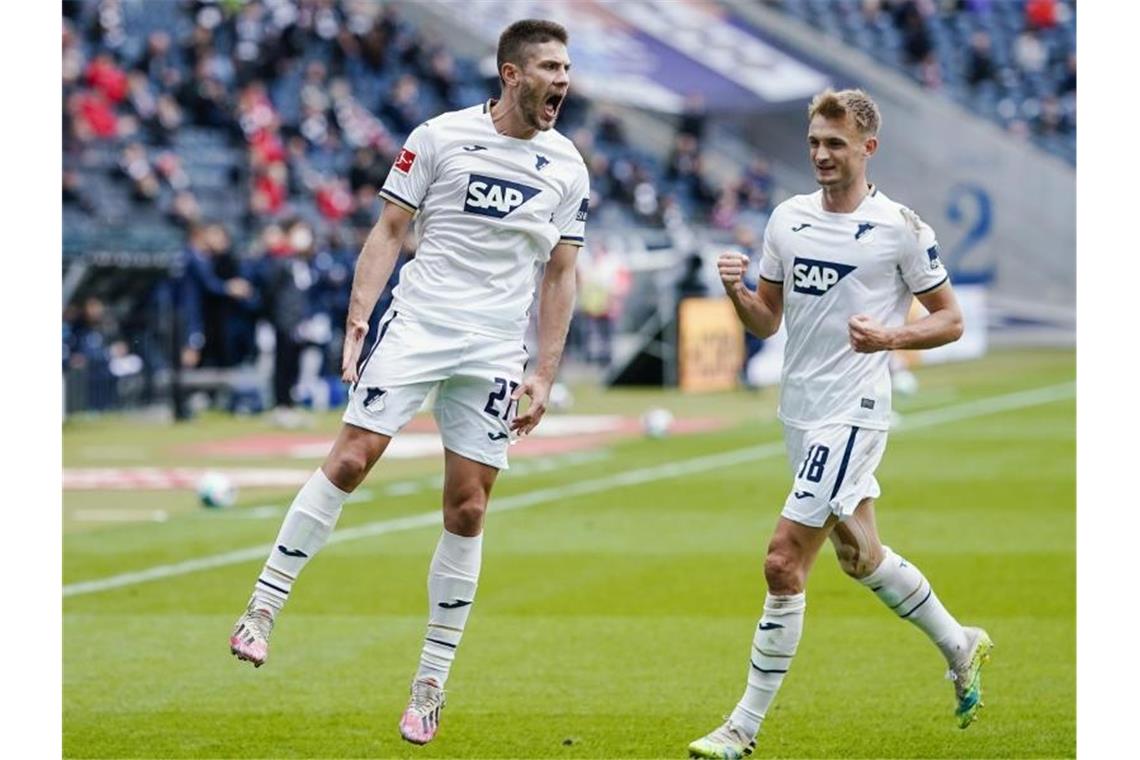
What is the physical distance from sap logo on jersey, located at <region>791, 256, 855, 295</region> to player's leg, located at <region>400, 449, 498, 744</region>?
141 centimetres

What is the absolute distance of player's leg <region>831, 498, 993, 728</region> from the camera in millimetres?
7988

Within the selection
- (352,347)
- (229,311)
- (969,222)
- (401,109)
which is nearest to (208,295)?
(229,311)

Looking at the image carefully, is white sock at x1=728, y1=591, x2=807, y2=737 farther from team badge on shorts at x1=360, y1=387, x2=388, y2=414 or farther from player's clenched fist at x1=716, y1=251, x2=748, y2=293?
team badge on shorts at x1=360, y1=387, x2=388, y2=414

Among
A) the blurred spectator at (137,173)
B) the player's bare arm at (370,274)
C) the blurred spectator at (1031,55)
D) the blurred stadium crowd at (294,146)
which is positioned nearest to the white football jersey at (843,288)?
the player's bare arm at (370,274)

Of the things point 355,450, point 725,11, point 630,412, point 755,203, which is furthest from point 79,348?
point 725,11

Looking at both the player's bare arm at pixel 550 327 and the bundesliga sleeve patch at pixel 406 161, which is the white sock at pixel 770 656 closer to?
the player's bare arm at pixel 550 327

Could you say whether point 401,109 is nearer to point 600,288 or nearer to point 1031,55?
point 600,288

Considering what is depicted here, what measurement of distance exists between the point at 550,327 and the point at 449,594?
1140mm

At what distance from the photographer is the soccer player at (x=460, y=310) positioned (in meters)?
7.71

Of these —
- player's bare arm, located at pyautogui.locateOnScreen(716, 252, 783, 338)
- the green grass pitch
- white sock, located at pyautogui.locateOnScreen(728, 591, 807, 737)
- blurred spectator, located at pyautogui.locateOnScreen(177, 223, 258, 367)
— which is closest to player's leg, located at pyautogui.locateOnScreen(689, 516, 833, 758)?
white sock, located at pyautogui.locateOnScreen(728, 591, 807, 737)

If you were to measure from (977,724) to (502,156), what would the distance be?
3207 millimetres

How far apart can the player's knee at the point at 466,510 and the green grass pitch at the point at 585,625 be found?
0.92m

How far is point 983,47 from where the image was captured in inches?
1812

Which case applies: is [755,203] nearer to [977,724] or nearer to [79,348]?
[79,348]
